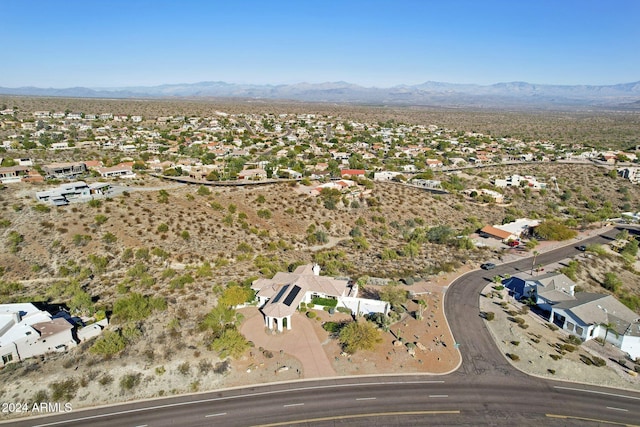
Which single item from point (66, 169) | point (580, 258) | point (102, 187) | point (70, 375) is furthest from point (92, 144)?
point (580, 258)

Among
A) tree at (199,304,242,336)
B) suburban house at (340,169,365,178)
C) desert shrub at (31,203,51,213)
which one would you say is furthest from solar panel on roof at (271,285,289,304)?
suburban house at (340,169,365,178)

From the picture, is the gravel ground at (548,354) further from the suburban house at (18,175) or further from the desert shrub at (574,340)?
the suburban house at (18,175)

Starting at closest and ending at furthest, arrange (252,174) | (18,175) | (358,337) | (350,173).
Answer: (358,337) < (18,175) < (252,174) < (350,173)

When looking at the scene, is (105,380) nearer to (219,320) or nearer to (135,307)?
(135,307)

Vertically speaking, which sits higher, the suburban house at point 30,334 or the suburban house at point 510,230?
the suburban house at point 30,334

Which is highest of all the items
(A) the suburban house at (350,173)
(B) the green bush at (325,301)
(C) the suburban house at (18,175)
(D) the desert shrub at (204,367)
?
(C) the suburban house at (18,175)

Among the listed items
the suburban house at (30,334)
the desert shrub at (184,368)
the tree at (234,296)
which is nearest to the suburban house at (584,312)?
the tree at (234,296)

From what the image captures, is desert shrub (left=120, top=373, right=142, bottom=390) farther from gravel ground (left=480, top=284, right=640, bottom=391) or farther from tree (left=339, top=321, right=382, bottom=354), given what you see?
gravel ground (left=480, top=284, right=640, bottom=391)

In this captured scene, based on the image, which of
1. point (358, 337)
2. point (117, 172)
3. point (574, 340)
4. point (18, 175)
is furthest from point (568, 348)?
point (18, 175)
